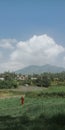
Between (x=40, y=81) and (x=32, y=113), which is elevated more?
(x=40, y=81)

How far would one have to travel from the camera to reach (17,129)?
1219 cm

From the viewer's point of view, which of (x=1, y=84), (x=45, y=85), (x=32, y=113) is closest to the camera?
(x=32, y=113)

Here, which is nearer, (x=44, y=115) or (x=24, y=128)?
(x=24, y=128)

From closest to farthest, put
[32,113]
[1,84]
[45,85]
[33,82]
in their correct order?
[32,113] < [1,84] < [45,85] < [33,82]

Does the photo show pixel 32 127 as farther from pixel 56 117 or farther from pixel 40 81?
pixel 40 81

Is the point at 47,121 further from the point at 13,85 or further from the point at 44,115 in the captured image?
the point at 13,85

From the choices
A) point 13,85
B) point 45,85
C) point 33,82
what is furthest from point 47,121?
point 33,82

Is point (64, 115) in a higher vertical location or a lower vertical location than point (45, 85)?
lower

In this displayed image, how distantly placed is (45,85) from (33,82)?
8.73 metres

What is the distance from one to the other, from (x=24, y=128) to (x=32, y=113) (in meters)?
5.98

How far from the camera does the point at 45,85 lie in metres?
88.6

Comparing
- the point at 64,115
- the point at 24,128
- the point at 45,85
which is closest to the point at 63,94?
the point at 64,115

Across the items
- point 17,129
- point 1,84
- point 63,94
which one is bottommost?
point 17,129

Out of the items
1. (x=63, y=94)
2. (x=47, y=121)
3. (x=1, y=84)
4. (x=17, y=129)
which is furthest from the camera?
(x=1, y=84)
